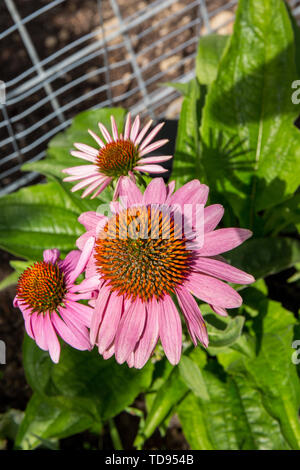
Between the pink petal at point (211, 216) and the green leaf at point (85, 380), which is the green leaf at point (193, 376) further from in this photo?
the pink petal at point (211, 216)

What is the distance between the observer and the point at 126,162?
800 mm

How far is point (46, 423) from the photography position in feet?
3.54

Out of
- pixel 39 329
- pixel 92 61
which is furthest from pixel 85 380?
pixel 92 61

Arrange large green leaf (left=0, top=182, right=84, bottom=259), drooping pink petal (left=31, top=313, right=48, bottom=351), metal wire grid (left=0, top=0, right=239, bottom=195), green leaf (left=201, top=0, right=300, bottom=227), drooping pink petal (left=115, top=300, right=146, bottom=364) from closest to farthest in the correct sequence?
drooping pink petal (left=115, top=300, right=146, bottom=364), drooping pink petal (left=31, top=313, right=48, bottom=351), green leaf (left=201, top=0, right=300, bottom=227), large green leaf (left=0, top=182, right=84, bottom=259), metal wire grid (left=0, top=0, right=239, bottom=195)

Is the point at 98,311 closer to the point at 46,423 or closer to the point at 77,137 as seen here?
the point at 46,423

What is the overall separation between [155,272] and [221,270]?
11 cm

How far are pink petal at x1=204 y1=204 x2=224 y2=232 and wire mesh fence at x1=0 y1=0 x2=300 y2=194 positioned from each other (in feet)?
4.34

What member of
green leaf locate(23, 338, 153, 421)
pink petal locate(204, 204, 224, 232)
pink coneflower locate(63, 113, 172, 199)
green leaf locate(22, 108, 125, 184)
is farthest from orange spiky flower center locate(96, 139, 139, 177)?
green leaf locate(23, 338, 153, 421)

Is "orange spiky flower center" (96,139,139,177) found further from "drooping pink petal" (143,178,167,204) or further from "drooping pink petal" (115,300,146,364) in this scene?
"drooping pink petal" (115,300,146,364)

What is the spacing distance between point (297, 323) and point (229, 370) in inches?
8.5

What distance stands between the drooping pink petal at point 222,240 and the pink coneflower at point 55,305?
0.21 m

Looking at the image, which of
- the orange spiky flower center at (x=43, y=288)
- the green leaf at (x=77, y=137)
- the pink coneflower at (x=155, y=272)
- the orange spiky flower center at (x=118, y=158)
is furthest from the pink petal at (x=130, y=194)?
the green leaf at (x=77, y=137)

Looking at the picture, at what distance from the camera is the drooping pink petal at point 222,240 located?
2.10 feet

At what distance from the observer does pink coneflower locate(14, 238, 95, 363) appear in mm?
732
